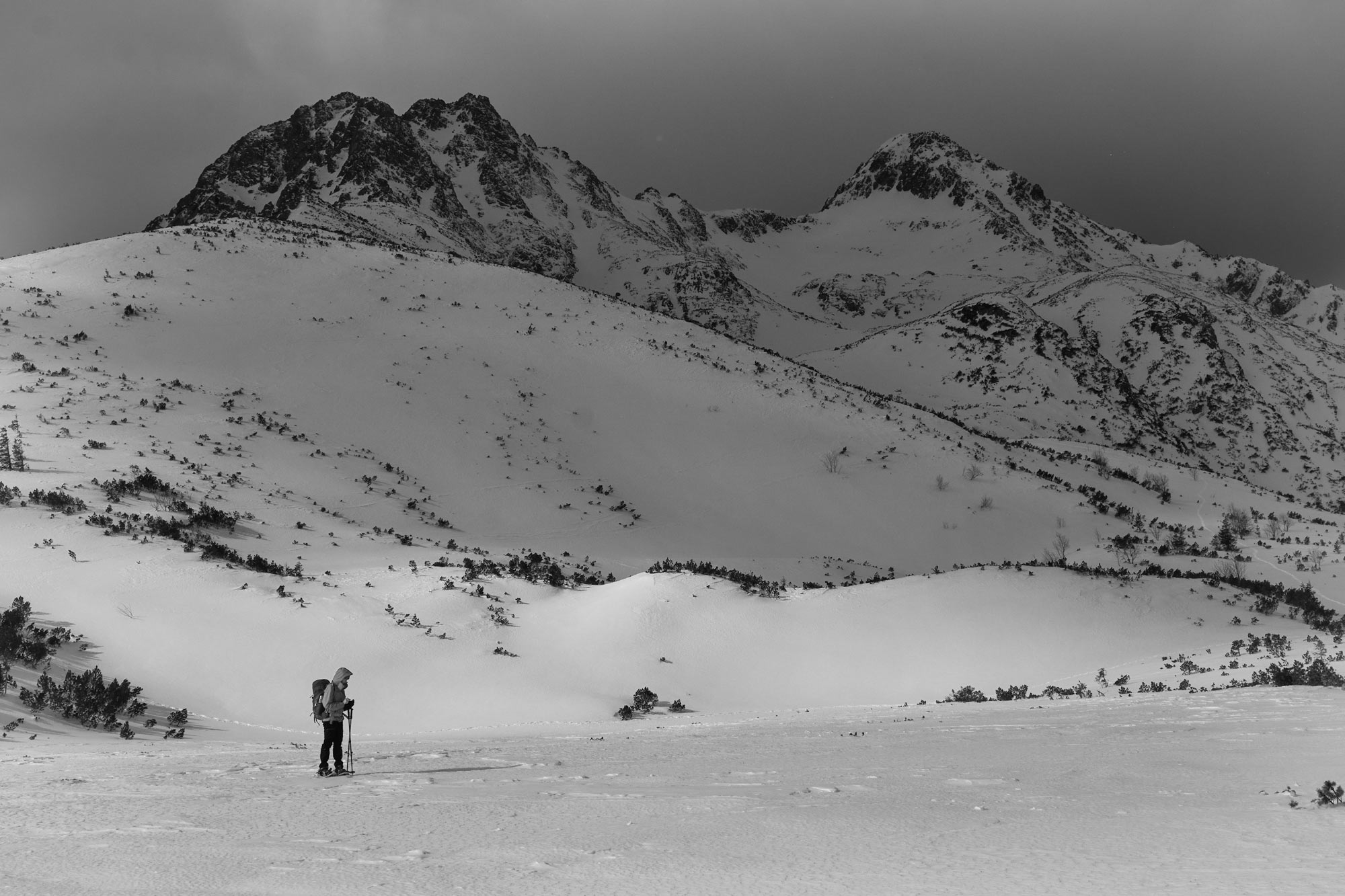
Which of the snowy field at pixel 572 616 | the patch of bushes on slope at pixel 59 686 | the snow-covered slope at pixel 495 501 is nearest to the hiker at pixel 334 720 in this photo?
the snowy field at pixel 572 616

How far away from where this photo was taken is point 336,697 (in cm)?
1087

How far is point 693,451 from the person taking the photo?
45.4m

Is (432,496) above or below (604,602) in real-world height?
above

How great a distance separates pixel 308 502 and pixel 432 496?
568 centimetres

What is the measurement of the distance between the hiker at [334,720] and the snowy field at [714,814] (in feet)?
0.82

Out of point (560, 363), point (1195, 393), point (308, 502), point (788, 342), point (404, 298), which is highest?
point (788, 342)

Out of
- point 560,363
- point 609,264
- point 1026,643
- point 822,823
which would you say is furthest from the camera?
point 609,264

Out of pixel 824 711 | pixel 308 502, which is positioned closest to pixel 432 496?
pixel 308 502

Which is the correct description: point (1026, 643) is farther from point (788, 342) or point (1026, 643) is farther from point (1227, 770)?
point (788, 342)

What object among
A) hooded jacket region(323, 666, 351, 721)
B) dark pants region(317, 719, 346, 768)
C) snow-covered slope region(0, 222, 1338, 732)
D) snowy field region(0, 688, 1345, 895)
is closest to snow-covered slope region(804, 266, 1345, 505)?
snow-covered slope region(0, 222, 1338, 732)

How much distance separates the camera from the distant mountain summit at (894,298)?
10106cm

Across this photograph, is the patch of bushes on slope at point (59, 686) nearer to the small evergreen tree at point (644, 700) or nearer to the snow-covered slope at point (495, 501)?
the snow-covered slope at point (495, 501)

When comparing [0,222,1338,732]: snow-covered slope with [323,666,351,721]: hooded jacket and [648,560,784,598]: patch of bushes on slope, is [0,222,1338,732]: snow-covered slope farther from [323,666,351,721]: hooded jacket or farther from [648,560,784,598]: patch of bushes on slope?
[323,666,351,721]: hooded jacket

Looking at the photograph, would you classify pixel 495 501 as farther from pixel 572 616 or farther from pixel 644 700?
pixel 644 700
